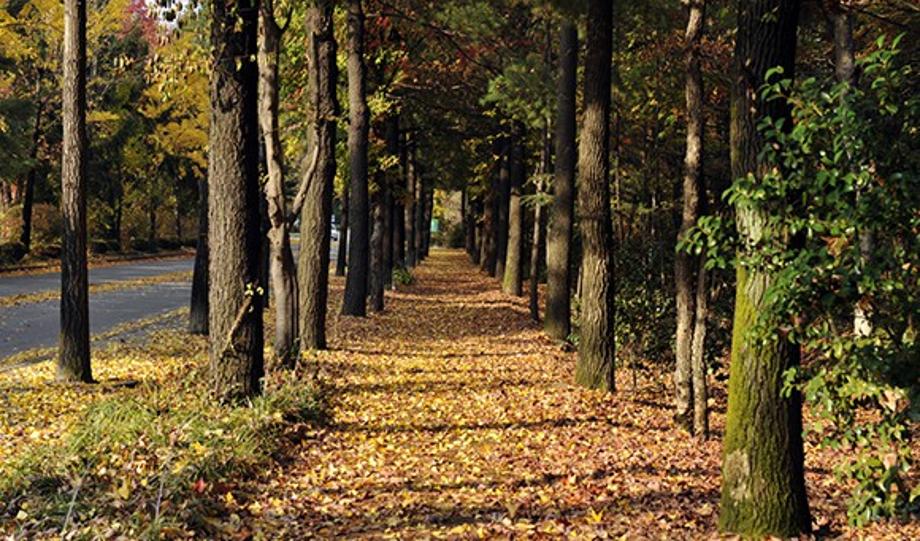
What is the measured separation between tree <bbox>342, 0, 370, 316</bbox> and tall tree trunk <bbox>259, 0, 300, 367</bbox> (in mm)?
6010

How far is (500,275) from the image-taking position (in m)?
33.0

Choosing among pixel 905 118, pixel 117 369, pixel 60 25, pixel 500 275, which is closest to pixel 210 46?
pixel 117 369

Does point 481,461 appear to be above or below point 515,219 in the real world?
below

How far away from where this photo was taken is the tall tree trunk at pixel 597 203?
11.4m

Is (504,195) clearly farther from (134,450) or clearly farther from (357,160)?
(134,450)

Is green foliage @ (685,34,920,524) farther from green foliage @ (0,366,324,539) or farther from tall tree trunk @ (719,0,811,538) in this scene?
green foliage @ (0,366,324,539)

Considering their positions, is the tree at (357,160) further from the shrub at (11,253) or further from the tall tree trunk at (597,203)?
the shrub at (11,253)

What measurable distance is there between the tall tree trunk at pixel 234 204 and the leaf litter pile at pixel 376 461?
0.47 m

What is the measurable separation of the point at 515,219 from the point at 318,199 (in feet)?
38.6

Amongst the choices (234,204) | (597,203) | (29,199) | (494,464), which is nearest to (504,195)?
(597,203)

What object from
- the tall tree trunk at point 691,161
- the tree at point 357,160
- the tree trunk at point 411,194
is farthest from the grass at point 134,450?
the tree trunk at point 411,194

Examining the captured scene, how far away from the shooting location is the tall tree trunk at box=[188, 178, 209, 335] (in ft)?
51.6

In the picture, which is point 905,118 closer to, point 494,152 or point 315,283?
point 315,283

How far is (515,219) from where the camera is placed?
1023 inches
